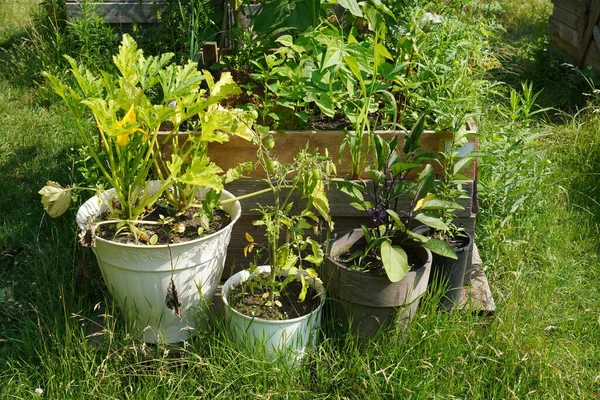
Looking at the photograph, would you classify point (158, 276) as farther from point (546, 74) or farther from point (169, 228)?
point (546, 74)

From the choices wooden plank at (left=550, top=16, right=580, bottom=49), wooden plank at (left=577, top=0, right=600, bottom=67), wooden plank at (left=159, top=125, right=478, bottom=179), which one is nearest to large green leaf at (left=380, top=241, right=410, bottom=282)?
wooden plank at (left=159, top=125, right=478, bottom=179)

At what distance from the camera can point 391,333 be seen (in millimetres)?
2439

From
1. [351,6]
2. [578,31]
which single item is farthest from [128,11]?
[578,31]

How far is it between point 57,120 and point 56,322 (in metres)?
2.19

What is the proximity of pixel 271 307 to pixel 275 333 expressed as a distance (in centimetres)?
12

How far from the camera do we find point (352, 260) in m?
2.54

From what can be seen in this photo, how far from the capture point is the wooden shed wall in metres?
5.41

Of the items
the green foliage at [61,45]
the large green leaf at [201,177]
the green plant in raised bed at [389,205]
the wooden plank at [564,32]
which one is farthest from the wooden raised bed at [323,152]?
the wooden plank at [564,32]

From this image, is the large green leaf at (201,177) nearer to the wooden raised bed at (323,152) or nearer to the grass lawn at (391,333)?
the wooden raised bed at (323,152)

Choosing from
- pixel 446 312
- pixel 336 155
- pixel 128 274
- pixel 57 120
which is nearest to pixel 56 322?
pixel 128 274

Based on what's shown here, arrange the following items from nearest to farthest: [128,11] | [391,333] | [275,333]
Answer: [275,333] < [391,333] < [128,11]

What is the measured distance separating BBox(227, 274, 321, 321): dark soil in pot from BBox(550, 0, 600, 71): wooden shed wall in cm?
395

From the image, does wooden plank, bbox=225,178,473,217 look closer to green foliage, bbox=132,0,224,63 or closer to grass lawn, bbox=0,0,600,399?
grass lawn, bbox=0,0,600,399

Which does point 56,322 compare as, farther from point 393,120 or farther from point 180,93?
point 393,120
